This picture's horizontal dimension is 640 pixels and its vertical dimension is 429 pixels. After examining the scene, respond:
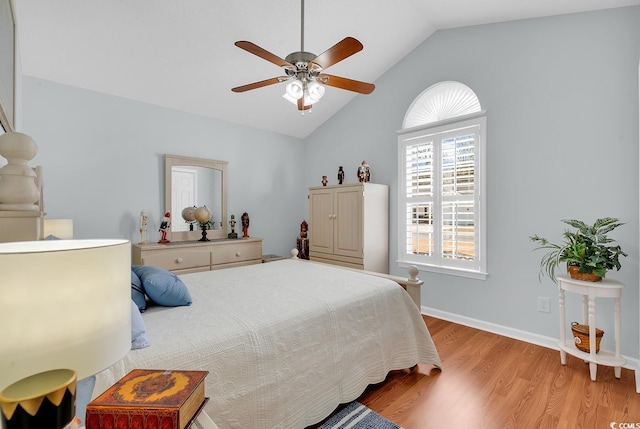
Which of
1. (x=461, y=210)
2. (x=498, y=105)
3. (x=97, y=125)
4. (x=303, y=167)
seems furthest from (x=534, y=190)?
(x=97, y=125)

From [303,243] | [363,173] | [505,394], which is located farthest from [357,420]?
[303,243]

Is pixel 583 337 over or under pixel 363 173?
under

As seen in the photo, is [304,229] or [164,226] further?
[304,229]

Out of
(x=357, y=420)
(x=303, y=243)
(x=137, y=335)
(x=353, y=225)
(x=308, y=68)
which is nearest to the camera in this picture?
(x=137, y=335)

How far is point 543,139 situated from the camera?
8.84ft

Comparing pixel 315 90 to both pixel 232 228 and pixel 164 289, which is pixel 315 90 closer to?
pixel 164 289

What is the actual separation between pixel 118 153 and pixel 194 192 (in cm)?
87

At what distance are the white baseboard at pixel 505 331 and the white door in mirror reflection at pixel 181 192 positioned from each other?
3.05 metres

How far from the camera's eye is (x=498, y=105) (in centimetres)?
295

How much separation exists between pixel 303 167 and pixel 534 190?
3.15 m

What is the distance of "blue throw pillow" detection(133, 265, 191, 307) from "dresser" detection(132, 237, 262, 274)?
156cm

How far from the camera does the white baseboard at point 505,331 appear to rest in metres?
2.31

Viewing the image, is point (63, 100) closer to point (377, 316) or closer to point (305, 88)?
point (305, 88)

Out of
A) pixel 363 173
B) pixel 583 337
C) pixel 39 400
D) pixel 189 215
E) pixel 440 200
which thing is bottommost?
pixel 583 337
